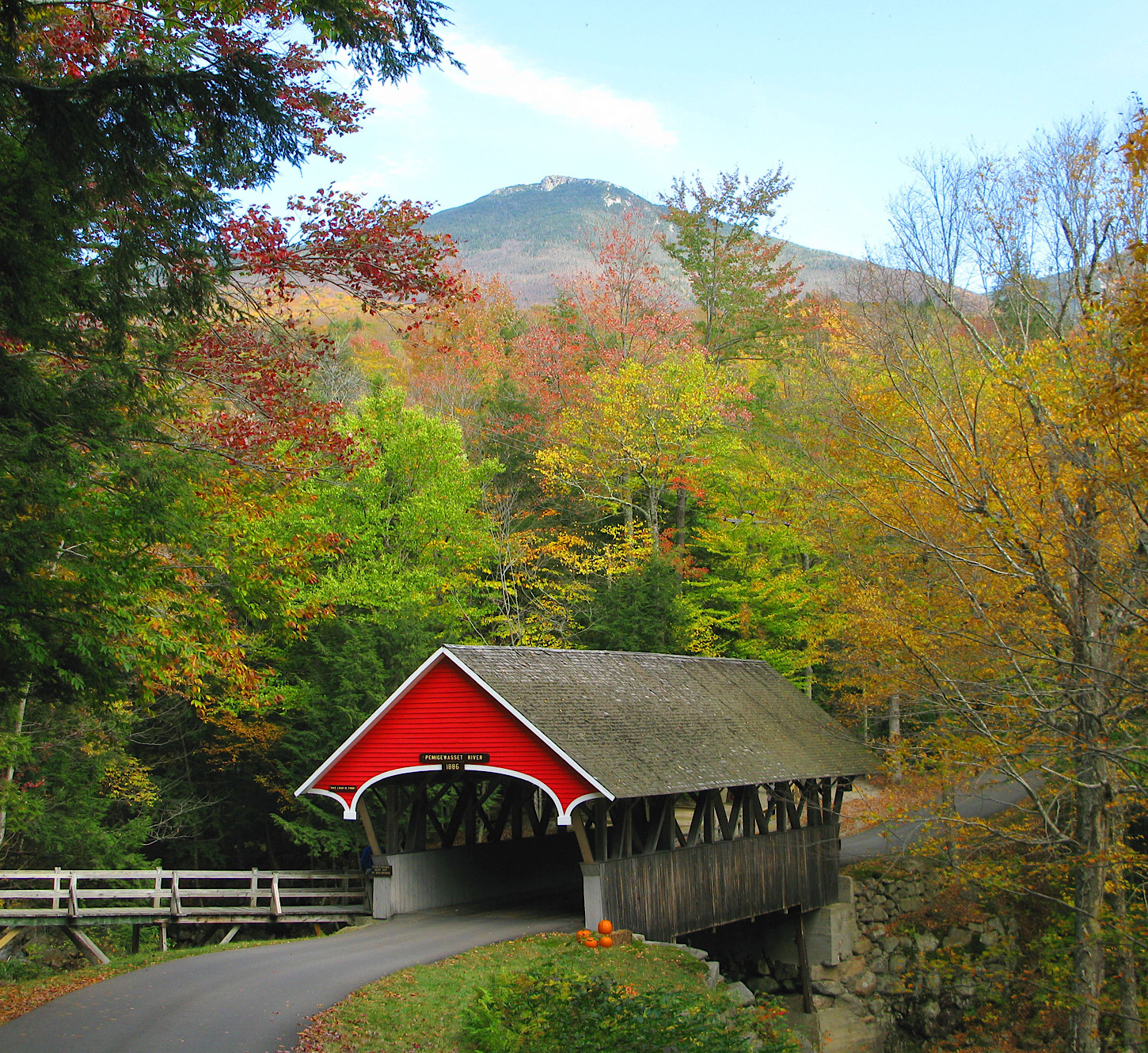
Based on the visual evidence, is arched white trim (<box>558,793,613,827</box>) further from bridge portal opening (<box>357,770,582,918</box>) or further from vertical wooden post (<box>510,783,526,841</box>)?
vertical wooden post (<box>510,783,526,841</box>)

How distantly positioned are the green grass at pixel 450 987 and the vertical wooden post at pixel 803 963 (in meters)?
6.73

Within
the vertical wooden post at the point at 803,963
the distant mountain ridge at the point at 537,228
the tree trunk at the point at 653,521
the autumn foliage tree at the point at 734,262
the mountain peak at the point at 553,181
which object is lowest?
the vertical wooden post at the point at 803,963

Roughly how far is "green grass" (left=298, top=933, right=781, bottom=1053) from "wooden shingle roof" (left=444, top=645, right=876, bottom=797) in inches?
79.9

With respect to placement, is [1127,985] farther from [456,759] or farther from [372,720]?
[372,720]

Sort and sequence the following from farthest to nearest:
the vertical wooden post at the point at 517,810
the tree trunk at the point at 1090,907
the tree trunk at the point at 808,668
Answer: the tree trunk at the point at 808,668
the vertical wooden post at the point at 517,810
the tree trunk at the point at 1090,907

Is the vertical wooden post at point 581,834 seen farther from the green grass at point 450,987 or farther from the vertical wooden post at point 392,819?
the vertical wooden post at point 392,819

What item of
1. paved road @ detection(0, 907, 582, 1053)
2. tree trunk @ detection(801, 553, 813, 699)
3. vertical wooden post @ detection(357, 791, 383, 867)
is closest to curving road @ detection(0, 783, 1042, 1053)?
paved road @ detection(0, 907, 582, 1053)

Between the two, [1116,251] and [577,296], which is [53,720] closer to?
[1116,251]

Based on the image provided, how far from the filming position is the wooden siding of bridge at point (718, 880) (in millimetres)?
13797

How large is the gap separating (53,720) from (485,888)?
8.10 m

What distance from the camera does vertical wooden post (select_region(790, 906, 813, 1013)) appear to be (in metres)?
18.1

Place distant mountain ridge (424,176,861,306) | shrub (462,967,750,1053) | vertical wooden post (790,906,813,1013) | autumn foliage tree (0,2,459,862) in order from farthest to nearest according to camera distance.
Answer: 1. distant mountain ridge (424,176,861,306)
2. vertical wooden post (790,906,813,1013)
3. shrub (462,967,750,1053)
4. autumn foliage tree (0,2,459,862)

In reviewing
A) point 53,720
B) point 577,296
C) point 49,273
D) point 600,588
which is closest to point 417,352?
point 577,296

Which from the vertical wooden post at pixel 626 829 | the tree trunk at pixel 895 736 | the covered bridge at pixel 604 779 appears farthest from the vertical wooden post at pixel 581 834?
the tree trunk at pixel 895 736
